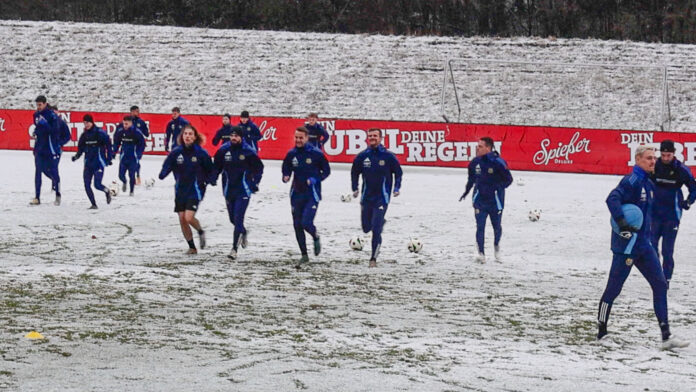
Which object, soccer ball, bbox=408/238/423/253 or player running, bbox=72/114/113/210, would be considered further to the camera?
player running, bbox=72/114/113/210

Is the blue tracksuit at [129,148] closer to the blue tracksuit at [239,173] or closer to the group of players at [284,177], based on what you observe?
the group of players at [284,177]

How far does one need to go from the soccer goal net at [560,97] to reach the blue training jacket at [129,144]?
18.8 metres

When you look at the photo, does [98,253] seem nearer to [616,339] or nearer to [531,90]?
[616,339]

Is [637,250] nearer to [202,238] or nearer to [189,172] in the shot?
[189,172]

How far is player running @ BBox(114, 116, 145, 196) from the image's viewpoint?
2335 cm

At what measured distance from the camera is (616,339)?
1070 centimetres

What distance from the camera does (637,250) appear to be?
10.4 metres

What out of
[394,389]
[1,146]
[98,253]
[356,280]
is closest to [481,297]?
[356,280]

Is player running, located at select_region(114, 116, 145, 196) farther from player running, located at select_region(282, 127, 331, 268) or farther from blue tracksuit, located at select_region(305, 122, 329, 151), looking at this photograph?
player running, located at select_region(282, 127, 331, 268)

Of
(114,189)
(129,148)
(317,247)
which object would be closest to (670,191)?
(317,247)

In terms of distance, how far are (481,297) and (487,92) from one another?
1238 inches

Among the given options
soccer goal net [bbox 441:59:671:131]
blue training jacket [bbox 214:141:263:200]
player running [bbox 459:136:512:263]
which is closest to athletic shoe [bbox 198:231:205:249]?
blue training jacket [bbox 214:141:263:200]

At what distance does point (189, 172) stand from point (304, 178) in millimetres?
1696

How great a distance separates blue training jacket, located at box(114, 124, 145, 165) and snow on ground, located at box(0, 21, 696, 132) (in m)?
19.6
